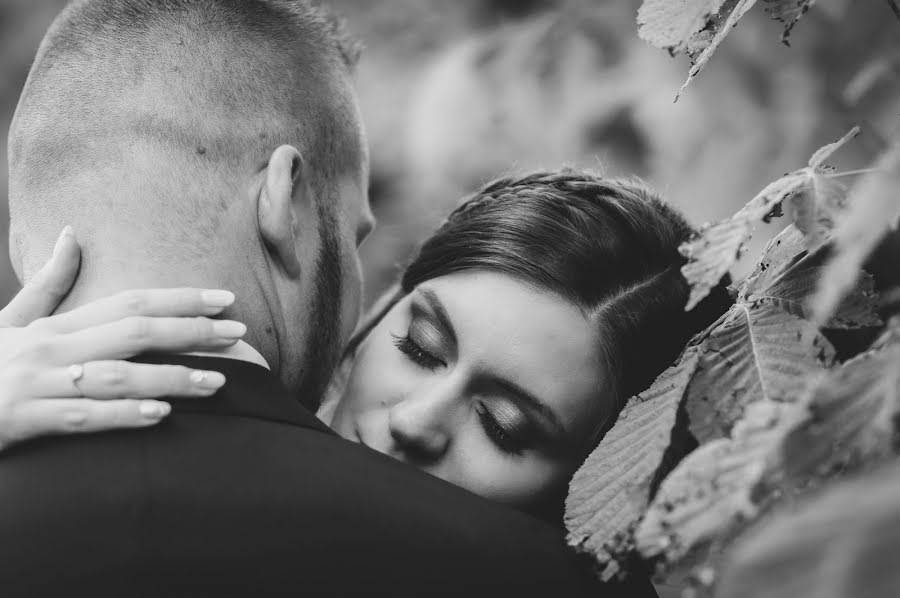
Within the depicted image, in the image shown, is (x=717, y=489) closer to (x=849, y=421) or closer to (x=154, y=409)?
(x=849, y=421)

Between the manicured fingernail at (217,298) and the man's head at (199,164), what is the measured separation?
0.27 feet

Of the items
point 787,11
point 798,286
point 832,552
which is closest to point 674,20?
point 787,11

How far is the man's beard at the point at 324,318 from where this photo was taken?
153cm

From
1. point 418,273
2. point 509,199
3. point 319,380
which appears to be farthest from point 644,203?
point 319,380

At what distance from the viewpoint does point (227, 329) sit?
3.89 feet

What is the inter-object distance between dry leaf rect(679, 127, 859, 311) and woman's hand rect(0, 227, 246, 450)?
0.61m

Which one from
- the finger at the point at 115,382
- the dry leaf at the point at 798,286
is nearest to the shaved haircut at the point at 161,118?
the finger at the point at 115,382

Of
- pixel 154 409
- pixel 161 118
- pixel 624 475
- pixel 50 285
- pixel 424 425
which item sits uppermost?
pixel 161 118

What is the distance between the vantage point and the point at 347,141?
1661mm

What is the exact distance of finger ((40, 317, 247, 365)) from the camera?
1103 millimetres

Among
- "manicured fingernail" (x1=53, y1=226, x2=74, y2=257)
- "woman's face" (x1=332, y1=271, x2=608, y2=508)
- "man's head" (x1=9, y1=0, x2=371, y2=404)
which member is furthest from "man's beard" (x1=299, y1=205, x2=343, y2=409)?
"manicured fingernail" (x1=53, y1=226, x2=74, y2=257)

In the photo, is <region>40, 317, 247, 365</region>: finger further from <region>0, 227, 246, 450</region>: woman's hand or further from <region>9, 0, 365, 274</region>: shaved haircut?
<region>9, 0, 365, 274</region>: shaved haircut

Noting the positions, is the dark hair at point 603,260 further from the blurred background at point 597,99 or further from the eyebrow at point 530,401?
the blurred background at point 597,99

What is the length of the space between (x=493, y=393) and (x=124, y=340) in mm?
586
